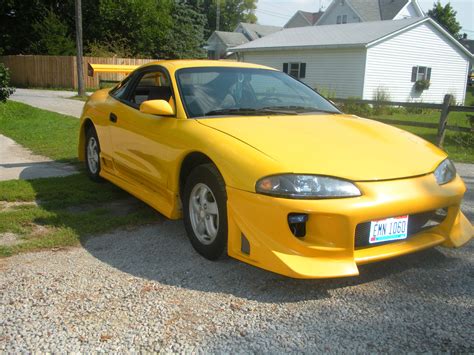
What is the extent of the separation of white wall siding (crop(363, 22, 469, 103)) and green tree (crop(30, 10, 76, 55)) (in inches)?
699

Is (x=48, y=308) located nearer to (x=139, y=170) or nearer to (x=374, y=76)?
(x=139, y=170)

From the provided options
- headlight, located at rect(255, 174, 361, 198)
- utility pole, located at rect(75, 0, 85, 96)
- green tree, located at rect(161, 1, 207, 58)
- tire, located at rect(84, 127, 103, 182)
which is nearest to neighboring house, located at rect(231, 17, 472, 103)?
green tree, located at rect(161, 1, 207, 58)

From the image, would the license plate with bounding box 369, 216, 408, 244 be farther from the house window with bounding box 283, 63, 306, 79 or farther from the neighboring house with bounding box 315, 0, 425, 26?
the neighboring house with bounding box 315, 0, 425, 26

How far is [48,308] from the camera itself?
9.59ft

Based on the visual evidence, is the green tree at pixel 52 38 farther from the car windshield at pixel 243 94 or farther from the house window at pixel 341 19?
the car windshield at pixel 243 94

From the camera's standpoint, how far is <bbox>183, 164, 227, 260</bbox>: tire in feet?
11.2

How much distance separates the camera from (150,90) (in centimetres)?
510

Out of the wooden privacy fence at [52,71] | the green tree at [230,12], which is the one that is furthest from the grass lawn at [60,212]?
the green tree at [230,12]

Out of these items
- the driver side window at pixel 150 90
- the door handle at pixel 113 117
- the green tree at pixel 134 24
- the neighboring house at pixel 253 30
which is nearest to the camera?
the driver side window at pixel 150 90

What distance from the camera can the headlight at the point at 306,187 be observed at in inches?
118

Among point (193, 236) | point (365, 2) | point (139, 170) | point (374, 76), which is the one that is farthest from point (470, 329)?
point (365, 2)

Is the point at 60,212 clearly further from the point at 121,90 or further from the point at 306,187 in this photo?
the point at 306,187

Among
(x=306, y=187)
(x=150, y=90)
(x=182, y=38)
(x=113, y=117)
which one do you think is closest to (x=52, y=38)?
(x=182, y=38)

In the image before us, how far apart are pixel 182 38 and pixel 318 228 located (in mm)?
35095
